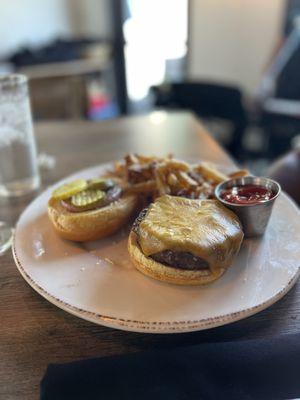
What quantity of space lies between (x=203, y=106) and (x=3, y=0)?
194cm

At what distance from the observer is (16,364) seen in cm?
62

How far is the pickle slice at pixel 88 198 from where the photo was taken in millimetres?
879

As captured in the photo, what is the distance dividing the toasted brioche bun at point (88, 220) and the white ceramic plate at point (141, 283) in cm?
3

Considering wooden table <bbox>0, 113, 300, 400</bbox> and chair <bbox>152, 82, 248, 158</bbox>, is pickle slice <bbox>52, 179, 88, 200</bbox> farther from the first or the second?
chair <bbox>152, 82, 248, 158</bbox>

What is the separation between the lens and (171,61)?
417 cm

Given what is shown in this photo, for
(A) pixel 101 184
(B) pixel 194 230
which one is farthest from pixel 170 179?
(B) pixel 194 230

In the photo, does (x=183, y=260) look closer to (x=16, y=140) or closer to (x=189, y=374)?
(x=189, y=374)

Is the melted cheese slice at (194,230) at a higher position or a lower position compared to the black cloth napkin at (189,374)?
higher

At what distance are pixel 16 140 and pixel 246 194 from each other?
653 mm

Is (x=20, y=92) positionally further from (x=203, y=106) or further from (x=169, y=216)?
(x=203, y=106)

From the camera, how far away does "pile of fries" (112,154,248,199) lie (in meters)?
0.94

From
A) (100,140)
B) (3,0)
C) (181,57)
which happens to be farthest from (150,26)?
(100,140)

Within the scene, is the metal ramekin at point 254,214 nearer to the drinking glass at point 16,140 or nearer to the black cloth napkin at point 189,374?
the black cloth napkin at point 189,374

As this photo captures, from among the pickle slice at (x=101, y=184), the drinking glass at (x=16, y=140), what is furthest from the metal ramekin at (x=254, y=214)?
the drinking glass at (x=16, y=140)
